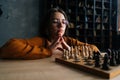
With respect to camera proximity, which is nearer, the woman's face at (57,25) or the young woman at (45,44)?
the young woman at (45,44)

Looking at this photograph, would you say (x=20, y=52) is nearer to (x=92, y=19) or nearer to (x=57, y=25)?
(x=57, y=25)

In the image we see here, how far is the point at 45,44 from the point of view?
5.59 ft

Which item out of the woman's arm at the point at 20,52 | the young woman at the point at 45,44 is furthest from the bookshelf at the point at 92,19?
the woman's arm at the point at 20,52

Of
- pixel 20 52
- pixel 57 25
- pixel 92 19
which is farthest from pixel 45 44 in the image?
pixel 92 19

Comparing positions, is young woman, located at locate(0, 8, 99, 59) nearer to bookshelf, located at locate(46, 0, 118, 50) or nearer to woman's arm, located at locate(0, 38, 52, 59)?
woman's arm, located at locate(0, 38, 52, 59)

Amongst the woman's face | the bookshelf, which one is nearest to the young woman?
the woman's face

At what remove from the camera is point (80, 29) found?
5.32m

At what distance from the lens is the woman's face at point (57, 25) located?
1.58m

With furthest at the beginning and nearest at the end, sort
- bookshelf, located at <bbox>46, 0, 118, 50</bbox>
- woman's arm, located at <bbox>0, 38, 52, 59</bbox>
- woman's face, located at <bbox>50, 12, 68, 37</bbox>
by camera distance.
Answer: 1. bookshelf, located at <bbox>46, 0, 118, 50</bbox>
2. woman's face, located at <bbox>50, 12, 68, 37</bbox>
3. woman's arm, located at <bbox>0, 38, 52, 59</bbox>

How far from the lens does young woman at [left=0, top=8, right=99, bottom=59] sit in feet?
4.10

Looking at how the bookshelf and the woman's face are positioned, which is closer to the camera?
the woman's face

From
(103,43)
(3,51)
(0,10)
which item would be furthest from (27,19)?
(3,51)

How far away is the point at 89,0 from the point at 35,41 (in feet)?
13.3

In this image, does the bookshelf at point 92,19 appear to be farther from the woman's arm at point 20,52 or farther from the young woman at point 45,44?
the woman's arm at point 20,52
